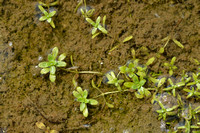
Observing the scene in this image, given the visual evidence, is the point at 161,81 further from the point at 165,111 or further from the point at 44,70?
the point at 44,70

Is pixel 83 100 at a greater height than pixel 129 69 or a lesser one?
lesser

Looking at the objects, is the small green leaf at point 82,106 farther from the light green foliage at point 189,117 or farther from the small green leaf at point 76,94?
the light green foliage at point 189,117

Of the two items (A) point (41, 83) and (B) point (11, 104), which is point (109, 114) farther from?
(B) point (11, 104)

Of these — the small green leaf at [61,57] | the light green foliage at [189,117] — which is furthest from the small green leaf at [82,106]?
the light green foliage at [189,117]

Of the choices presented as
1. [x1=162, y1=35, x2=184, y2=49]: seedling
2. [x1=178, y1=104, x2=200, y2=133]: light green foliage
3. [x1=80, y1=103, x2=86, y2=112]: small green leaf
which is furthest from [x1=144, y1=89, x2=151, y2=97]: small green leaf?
[x1=80, y1=103, x2=86, y2=112]: small green leaf

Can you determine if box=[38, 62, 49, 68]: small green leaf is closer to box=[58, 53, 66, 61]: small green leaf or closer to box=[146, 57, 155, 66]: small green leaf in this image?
box=[58, 53, 66, 61]: small green leaf

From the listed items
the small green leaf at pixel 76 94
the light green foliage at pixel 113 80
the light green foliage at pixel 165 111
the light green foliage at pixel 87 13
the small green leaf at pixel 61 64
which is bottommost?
the light green foliage at pixel 165 111

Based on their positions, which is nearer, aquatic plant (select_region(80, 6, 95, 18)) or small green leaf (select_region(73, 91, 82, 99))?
small green leaf (select_region(73, 91, 82, 99))

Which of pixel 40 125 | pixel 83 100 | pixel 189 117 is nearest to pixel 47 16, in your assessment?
pixel 83 100

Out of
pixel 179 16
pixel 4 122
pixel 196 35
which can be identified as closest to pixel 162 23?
pixel 179 16
